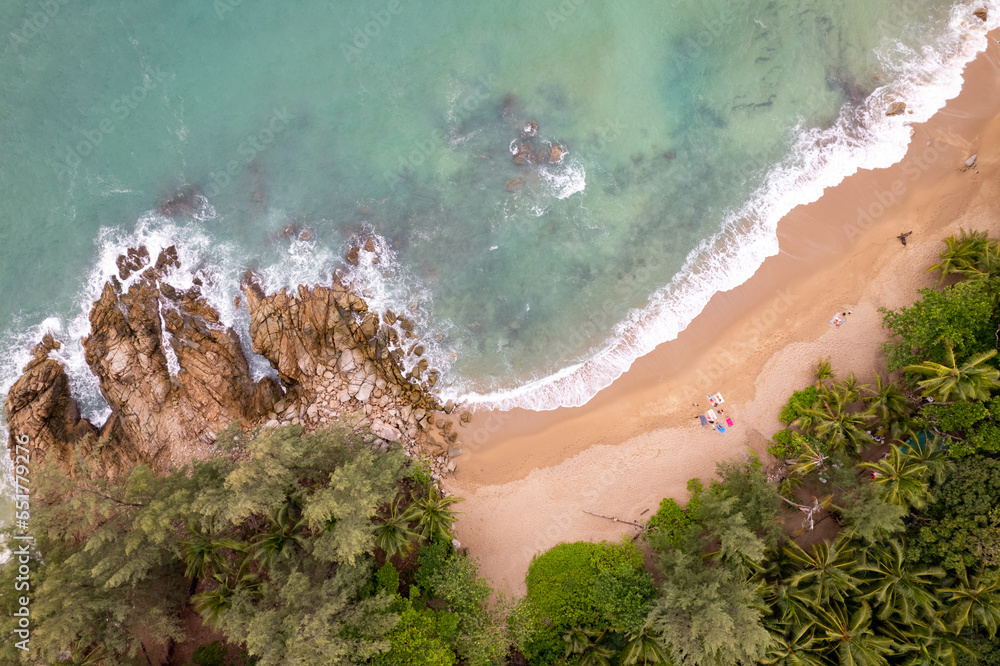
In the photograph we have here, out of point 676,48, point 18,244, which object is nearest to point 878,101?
point 676,48

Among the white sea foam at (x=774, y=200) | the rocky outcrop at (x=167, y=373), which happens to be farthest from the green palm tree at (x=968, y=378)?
the rocky outcrop at (x=167, y=373)

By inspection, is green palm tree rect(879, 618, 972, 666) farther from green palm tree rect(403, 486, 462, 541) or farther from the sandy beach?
green palm tree rect(403, 486, 462, 541)

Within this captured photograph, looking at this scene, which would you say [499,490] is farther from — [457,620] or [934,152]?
[934,152]

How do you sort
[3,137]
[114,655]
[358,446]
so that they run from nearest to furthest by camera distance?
[114,655]
[358,446]
[3,137]

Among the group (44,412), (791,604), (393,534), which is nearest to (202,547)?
(393,534)

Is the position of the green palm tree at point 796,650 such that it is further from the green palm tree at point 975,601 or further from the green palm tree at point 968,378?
the green palm tree at point 968,378

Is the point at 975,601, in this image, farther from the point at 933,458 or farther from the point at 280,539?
the point at 280,539
